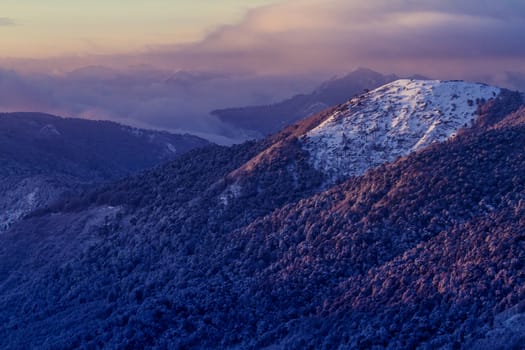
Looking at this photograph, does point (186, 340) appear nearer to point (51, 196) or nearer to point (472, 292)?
point (472, 292)

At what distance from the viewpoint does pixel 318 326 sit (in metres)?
30.8

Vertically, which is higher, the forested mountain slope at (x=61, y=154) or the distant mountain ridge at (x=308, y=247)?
the distant mountain ridge at (x=308, y=247)

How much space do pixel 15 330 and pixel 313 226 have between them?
1542cm

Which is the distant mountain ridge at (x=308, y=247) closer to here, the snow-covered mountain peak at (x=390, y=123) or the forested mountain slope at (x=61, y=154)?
the snow-covered mountain peak at (x=390, y=123)

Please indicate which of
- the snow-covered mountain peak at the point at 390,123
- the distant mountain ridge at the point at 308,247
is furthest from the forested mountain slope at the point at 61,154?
the snow-covered mountain peak at the point at 390,123

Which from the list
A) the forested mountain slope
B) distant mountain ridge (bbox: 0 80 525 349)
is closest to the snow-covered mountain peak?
distant mountain ridge (bbox: 0 80 525 349)

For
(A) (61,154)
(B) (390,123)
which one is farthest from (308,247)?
(A) (61,154)

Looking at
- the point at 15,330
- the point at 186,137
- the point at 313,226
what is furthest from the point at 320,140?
the point at 186,137

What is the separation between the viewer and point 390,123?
49062 millimetres

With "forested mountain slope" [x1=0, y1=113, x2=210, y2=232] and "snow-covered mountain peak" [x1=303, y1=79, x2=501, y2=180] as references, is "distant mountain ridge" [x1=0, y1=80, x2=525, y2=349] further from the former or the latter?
"forested mountain slope" [x1=0, y1=113, x2=210, y2=232]

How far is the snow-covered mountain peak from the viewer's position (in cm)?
4575

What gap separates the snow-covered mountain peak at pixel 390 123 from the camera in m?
45.8

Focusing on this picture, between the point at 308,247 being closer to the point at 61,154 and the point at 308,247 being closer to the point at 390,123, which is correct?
the point at 390,123

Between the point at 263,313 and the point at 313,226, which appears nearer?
the point at 263,313
